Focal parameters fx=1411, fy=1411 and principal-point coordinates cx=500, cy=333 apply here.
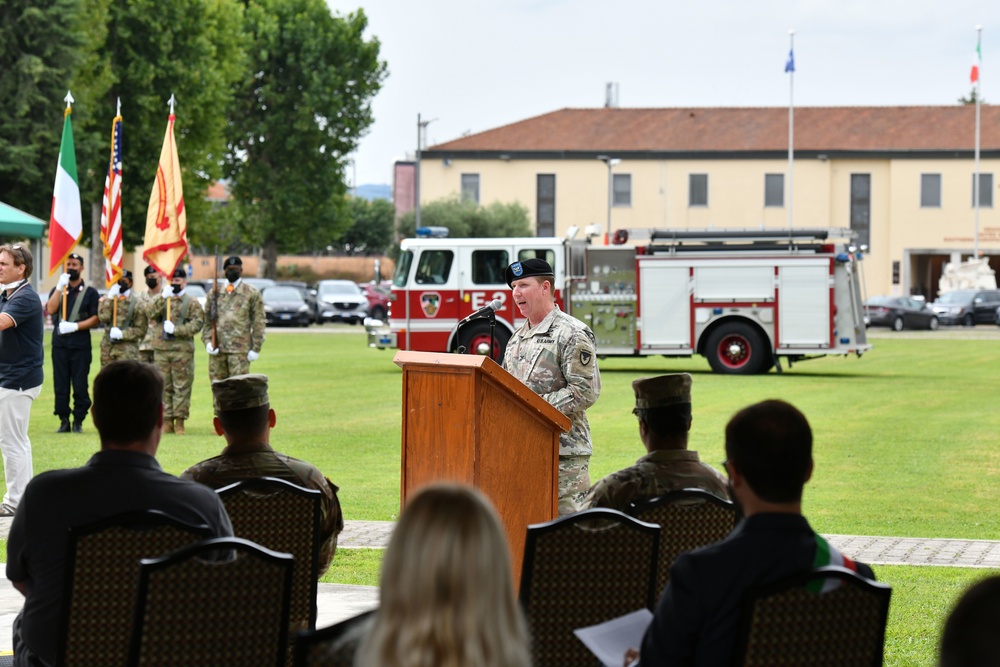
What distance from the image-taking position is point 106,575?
3.82 meters

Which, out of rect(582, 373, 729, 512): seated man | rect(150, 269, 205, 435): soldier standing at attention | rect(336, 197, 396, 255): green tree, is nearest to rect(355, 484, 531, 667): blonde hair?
rect(582, 373, 729, 512): seated man

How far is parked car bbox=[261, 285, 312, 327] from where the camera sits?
49.5m

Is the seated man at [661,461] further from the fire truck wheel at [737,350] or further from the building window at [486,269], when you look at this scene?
the fire truck wheel at [737,350]

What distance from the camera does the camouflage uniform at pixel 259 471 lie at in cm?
496

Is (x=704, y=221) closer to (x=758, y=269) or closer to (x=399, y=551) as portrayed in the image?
(x=758, y=269)

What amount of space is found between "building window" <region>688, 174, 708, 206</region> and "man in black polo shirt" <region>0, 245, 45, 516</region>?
6232 cm

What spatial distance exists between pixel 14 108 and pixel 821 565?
134ft

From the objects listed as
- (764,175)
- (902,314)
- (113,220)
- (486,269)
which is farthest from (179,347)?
(764,175)

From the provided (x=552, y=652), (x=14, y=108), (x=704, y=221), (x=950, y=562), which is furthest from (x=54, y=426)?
(x=704, y=221)

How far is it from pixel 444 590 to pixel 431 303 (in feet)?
79.4

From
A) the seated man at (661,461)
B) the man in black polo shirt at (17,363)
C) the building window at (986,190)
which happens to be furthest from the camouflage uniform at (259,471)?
the building window at (986,190)

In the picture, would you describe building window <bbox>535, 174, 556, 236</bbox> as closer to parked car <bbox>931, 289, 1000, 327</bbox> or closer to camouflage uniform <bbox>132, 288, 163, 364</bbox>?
parked car <bbox>931, 289, 1000, 327</bbox>

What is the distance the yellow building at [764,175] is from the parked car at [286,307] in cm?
2133

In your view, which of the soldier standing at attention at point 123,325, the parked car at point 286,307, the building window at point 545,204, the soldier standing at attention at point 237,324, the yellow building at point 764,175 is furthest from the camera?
the building window at point 545,204
